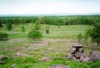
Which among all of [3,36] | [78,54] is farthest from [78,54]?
[3,36]

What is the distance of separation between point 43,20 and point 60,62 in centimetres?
5631

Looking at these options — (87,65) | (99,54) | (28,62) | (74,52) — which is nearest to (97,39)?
(74,52)

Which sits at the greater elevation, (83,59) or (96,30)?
(96,30)

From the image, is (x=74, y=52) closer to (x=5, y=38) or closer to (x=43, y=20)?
(x=5, y=38)

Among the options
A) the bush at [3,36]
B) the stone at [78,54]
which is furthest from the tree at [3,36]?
Result: the stone at [78,54]

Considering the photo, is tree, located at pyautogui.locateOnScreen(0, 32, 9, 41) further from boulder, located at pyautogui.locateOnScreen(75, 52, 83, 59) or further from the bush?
boulder, located at pyautogui.locateOnScreen(75, 52, 83, 59)

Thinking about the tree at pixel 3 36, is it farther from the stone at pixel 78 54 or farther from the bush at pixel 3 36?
the stone at pixel 78 54

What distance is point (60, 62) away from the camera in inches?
851

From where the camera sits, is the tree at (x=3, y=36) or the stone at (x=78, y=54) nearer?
the stone at (x=78, y=54)

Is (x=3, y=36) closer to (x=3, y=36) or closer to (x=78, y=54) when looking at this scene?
(x=3, y=36)

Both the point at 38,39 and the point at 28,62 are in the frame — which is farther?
the point at 38,39

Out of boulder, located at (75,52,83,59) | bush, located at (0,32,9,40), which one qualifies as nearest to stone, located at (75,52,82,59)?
boulder, located at (75,52,83,59)

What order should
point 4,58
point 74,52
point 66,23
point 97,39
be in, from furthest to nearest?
point 66,23, point 97,39, point 74,52, point 4,58

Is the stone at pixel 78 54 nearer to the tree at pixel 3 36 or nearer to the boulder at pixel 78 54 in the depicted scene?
the boulder at pixel 78 54
